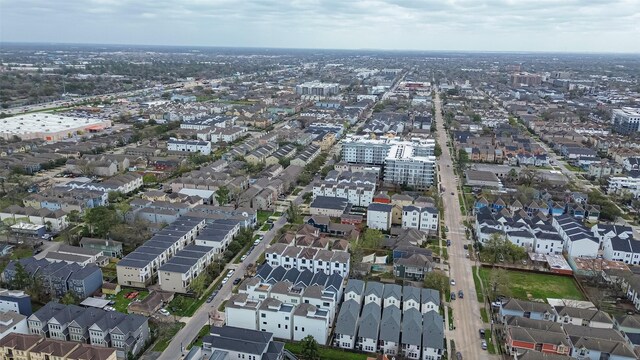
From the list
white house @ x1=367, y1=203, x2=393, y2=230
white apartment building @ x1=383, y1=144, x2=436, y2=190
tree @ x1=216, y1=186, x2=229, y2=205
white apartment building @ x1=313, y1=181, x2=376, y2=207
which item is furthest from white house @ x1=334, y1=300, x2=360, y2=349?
white apartment building @ x1=383, y1=144, x2=436, y2=190

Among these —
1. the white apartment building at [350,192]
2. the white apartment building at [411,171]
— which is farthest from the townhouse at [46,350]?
the white apartment building at [411,171]

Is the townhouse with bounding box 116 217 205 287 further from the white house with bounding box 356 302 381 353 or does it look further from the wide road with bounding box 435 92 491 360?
the wide road with bounding box 435 92 491 360

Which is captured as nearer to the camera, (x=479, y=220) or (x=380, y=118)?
(x=479, y=220)

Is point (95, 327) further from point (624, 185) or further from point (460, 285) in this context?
point (624, 185)

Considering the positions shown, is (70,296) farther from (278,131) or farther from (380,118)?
(380,118)

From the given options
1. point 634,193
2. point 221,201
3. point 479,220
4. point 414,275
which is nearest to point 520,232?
point 479,220

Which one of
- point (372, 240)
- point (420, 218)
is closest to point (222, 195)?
point (372, 240)
